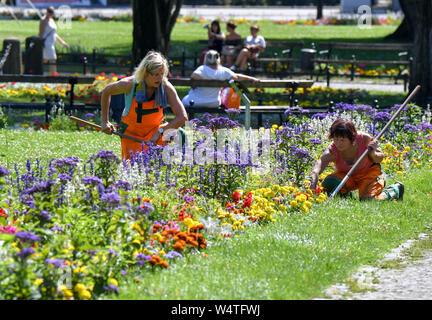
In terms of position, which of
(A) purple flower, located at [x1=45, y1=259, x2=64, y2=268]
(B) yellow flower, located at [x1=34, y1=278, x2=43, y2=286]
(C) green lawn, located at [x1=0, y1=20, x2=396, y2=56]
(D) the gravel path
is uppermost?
(A) purple flower, located at [x1=45, y1=259, x2=64, y2=268]

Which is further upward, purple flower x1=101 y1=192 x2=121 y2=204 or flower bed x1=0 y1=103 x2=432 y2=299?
purple flower x1=101 y1=192 x2=121 y2=204

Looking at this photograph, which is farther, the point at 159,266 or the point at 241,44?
the point at 241,44

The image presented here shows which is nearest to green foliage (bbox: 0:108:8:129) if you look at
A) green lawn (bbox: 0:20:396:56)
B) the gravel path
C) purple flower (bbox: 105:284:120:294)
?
the gravel path

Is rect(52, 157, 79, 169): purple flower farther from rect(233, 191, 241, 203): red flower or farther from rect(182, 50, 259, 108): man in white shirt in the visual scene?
rect(182, 50, 259, 108): man in white shirt

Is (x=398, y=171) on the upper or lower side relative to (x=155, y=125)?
lower

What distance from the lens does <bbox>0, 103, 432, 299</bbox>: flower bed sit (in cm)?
534

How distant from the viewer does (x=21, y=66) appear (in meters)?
20.6

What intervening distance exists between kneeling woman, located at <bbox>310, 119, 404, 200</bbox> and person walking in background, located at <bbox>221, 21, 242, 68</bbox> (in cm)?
1415

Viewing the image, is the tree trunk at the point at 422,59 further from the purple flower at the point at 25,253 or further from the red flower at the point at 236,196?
the purple flower at the point at 25,253

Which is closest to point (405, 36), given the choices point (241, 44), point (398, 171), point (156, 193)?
point (241, 44)

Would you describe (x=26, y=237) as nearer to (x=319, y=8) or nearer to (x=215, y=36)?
(x=215, y=36)
